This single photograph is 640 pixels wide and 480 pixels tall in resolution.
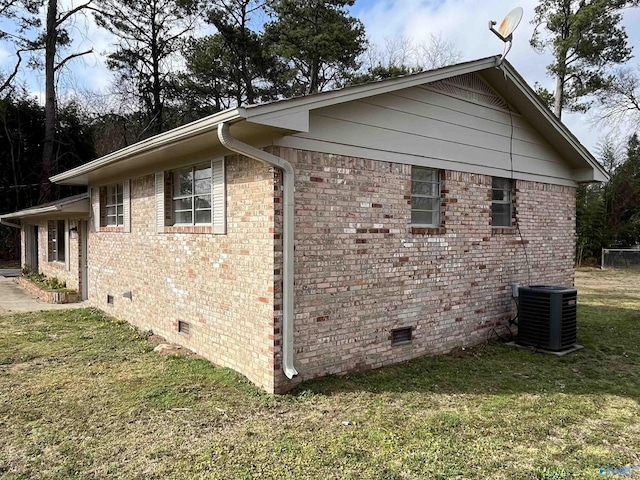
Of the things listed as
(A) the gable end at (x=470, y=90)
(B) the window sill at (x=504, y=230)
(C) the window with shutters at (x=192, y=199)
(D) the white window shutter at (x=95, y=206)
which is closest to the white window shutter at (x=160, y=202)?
(C) the window with shutters at (x=192, y=199)

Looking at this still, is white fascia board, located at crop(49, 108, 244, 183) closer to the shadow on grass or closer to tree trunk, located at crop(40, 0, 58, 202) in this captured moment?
the shadow on grass

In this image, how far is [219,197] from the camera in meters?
5.80

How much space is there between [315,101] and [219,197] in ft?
5.93

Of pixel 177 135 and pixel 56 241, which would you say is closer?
pixel 177 135

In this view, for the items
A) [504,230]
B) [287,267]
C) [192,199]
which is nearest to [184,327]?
[192,199]

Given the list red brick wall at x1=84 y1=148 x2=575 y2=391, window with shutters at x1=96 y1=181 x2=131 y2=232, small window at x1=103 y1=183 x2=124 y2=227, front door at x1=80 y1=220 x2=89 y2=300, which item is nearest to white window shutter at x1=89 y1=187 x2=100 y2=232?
window with shutters at x1=96 y1=181 x2=131 y2=232

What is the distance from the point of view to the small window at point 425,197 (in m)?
6.53

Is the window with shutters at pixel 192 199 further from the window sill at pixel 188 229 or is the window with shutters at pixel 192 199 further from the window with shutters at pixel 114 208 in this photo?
the window with shutters at pixel 114 208

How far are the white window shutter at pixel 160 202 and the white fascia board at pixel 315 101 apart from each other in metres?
3.29

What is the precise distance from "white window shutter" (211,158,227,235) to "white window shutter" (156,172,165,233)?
1.60 metres

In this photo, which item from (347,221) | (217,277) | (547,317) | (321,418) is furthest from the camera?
(547,317)

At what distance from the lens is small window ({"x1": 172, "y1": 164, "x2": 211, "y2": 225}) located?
626 centimetres

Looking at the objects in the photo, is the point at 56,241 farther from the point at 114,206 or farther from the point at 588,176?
the point at 588,176

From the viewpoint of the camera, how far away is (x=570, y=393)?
530 centimetres
